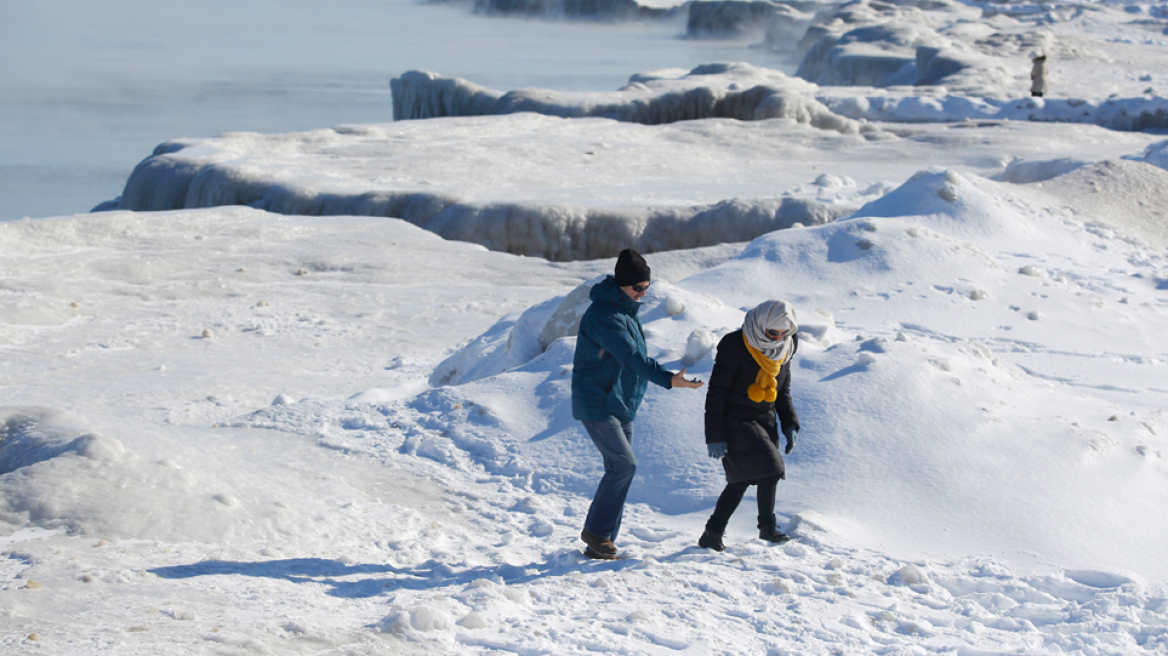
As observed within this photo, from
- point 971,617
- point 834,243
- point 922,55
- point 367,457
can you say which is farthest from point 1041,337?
point 922,55

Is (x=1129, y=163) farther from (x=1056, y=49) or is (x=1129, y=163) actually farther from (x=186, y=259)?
(x=1056, y=49)

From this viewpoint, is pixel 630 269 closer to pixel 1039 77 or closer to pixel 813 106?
pixel 813 106

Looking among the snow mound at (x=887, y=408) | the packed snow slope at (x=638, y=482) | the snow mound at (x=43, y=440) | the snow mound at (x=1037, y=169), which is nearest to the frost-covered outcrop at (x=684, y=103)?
the snow mound at (x=1037, y=169)

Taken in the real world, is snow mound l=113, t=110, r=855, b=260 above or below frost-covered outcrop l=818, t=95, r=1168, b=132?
below

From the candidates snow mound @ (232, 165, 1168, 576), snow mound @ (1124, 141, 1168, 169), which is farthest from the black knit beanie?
snow mound @ (1124, 141, 1168, 169)

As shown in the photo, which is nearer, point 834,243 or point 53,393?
point 53,393

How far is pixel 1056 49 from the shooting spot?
29.4 metres

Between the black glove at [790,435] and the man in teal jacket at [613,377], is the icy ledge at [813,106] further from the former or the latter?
the man in teal jacket at [613,377]

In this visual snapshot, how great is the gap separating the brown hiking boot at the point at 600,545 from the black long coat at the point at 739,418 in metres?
0.47

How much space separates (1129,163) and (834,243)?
533cm

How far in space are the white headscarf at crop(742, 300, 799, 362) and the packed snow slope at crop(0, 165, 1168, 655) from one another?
0.69m

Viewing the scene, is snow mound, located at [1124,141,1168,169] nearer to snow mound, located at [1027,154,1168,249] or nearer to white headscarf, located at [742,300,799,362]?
snow mound, located at [1027,154,1168,249]

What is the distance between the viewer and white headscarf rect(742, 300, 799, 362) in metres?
3.25

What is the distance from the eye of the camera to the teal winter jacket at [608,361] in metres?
3.24
